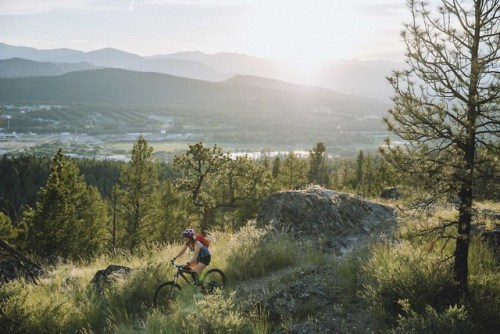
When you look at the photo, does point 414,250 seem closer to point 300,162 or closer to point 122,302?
point 122,302

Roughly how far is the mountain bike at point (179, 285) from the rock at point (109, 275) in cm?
150

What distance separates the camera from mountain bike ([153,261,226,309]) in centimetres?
919

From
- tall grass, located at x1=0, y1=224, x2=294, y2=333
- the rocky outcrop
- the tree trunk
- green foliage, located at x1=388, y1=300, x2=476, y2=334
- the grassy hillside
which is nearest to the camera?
green foliage, located at x1=388, y1=300, x2=476, y2=334

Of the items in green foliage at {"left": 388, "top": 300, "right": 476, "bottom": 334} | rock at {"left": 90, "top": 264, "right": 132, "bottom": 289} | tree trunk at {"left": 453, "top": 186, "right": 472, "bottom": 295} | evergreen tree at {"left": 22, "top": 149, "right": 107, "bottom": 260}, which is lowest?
evergreen tree at {"left": 22, "top": 149, "right": 107, "bottom": 260}

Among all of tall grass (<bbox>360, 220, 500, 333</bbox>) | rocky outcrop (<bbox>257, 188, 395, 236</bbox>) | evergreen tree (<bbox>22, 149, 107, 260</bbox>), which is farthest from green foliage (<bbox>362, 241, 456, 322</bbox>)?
evergreen tree (<bbox>22, 149, 107, 260</bbox>)

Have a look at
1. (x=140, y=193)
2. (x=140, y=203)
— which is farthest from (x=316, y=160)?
(x=140, y=193)

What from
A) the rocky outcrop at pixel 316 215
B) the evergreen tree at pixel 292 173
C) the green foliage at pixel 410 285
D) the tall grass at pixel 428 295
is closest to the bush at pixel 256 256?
the rocky outcrop at pixel 316 215

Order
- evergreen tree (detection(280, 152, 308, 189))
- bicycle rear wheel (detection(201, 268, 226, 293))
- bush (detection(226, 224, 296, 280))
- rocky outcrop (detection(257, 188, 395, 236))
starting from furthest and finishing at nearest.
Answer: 1. evergreen tree (detection(280, 152, 308, 189))
2. rocky outcrop (detection(257, 188, 395, 236))
3. bush (detection(226, 224, 296, 280))
4. bicycle rear wheel (detection(201, 268, 226, 293))

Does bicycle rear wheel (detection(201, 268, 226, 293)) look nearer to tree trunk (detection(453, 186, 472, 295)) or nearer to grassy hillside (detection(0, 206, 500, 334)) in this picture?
grassy hillside (detection(0, 206, 500, 334))

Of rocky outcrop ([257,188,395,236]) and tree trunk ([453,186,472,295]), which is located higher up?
tree trunk ([453,186,472,295])

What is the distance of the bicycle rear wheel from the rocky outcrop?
4425 mm

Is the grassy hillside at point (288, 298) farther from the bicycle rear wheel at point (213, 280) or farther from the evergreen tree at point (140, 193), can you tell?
the evergreen tree at point (140, 193)

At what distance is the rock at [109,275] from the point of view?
10.3m

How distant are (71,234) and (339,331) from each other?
32665 mm
